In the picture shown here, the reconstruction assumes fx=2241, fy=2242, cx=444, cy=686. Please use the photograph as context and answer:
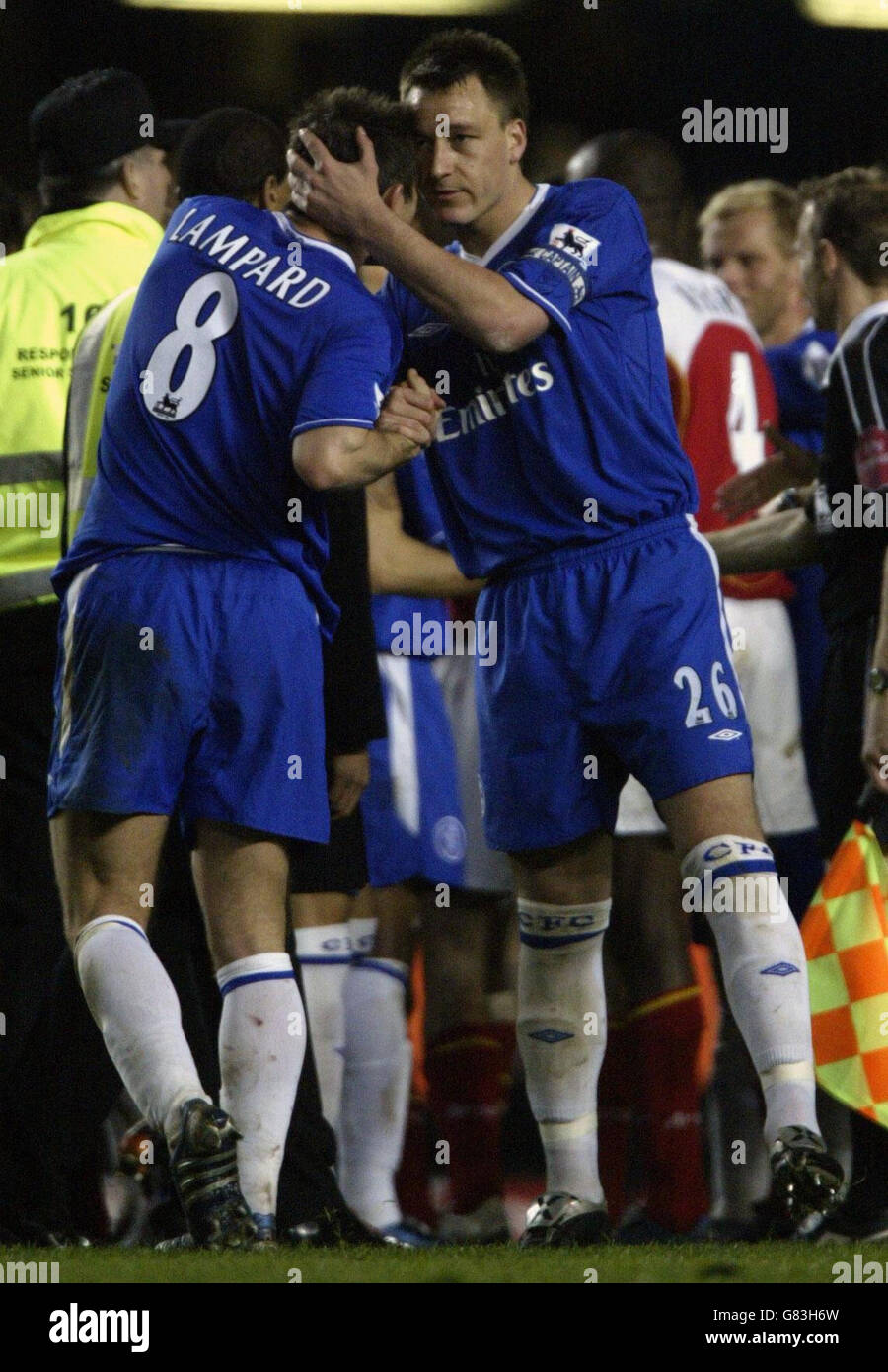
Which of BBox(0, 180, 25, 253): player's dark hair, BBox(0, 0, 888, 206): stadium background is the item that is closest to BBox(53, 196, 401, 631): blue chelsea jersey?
BBox(0, 180, 25, 253): player's dark hair

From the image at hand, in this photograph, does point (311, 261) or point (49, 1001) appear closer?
point (311, 261)

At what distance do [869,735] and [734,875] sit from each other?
2.68 feet

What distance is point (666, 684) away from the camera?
4074mm

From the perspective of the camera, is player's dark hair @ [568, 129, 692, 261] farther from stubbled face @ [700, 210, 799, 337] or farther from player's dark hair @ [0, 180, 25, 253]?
player's dark hair @ [0, 180, 25, 253]

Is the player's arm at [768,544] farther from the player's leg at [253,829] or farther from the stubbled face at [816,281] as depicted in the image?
the player's leg at [253,829]

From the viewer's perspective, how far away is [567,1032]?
4.24 m

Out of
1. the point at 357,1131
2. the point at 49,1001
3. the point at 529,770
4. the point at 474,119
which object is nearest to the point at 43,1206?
the point at 49,1001

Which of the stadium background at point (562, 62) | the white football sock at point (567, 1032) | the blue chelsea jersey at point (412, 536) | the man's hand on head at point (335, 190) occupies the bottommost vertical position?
the white football sock at point (567, 1032)

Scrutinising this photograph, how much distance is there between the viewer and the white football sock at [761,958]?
386cm

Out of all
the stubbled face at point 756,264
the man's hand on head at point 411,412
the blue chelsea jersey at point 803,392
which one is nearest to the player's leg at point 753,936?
the man's hand on head at point 411,412

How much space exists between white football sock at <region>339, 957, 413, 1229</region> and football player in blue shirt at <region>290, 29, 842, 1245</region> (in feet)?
2.99

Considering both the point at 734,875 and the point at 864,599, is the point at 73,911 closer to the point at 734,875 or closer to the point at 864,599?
the point at 734,875

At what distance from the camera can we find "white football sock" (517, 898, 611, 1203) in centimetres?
423

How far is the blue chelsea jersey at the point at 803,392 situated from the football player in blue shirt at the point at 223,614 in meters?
2.64
